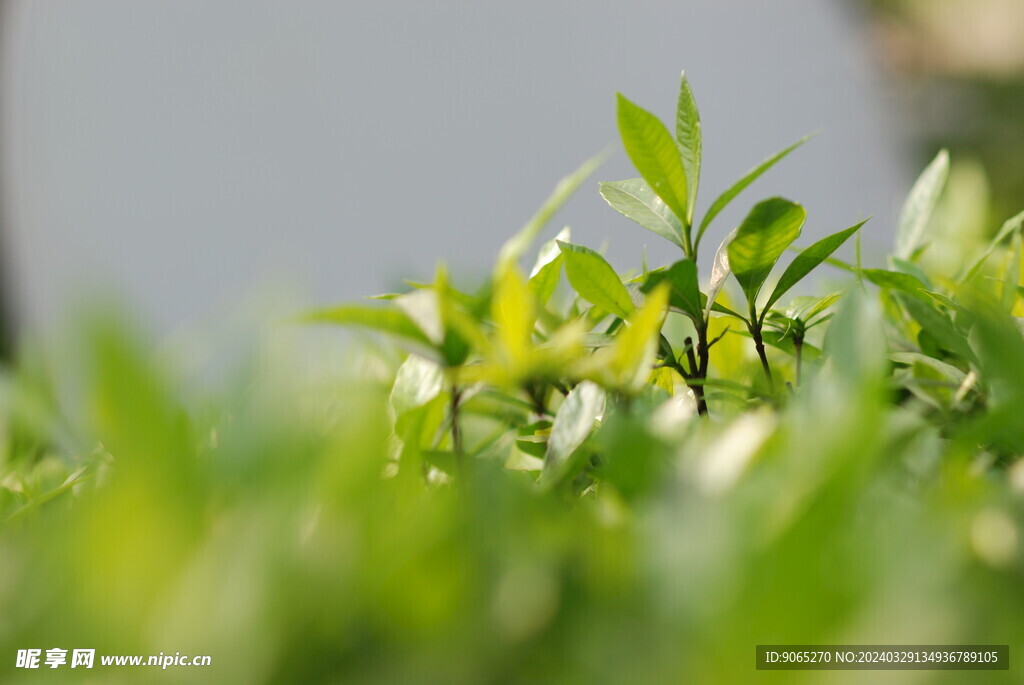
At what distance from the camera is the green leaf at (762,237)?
0.23 m

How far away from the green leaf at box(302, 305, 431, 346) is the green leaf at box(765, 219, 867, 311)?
102 millimetres

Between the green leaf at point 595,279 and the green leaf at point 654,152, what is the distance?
1.2 inches

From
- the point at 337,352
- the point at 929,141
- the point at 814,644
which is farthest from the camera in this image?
the point at 929,141

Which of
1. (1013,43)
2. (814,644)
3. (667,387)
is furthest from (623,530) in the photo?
(1013,43)

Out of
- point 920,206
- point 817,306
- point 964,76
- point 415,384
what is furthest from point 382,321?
point 964,76

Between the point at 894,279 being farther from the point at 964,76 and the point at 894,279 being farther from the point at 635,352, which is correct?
the point at 964,76

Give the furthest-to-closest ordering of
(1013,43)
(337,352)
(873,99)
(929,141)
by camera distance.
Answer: (873,99) < (929,141) < (1013,43) < (337,352)

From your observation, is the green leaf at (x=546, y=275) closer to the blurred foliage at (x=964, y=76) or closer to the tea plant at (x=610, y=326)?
the tea plant at (x=610, y=326)

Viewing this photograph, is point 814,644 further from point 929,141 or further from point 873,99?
point 873,99

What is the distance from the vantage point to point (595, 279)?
24cm

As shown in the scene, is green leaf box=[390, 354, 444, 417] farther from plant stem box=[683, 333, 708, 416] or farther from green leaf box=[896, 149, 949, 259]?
green leaf box=[896, 149, 949, 259]

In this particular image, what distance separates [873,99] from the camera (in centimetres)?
539

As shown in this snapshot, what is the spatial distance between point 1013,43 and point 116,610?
5.09 metres

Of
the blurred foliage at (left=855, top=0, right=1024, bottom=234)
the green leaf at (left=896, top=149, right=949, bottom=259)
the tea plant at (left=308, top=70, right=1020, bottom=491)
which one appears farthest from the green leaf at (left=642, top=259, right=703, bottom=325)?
the blurred foliage at (left=855, top=0, right=1024, bottom=234)
